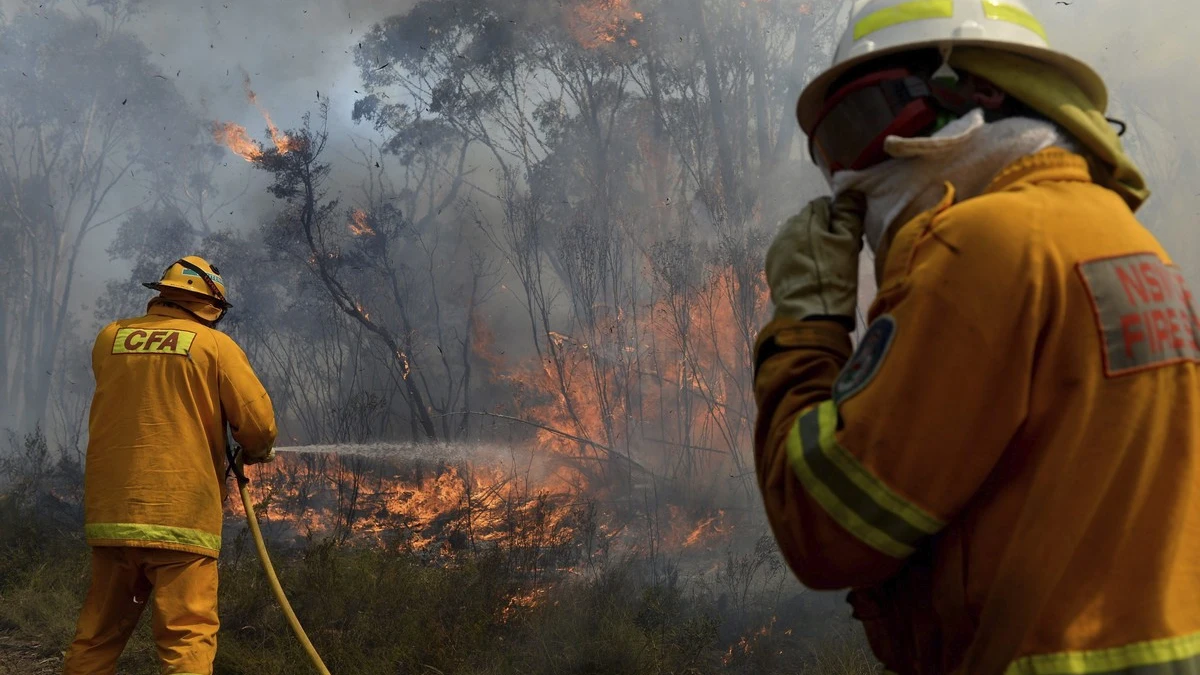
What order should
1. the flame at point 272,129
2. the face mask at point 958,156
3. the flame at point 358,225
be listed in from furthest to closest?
the flame at point 272,129 < the flame at point 358,225 < the face mask at point 958,156

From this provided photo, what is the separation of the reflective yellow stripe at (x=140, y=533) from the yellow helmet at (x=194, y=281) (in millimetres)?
1059

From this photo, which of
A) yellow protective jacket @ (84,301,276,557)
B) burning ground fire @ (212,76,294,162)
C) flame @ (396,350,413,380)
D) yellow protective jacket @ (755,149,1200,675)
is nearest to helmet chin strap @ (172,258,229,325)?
yellow protective jacket @ (84,301,276,557)

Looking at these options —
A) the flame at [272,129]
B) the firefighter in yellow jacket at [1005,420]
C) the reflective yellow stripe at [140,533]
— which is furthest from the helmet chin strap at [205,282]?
the flame at [272,129]

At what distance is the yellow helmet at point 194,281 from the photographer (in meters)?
3.85

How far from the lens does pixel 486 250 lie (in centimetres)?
1021

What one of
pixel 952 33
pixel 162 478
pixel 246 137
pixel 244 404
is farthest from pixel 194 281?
pixel 246 137

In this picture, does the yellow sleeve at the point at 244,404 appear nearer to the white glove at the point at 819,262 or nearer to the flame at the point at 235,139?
the white glove at the point at 819,262

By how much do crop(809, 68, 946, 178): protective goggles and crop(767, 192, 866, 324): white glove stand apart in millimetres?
69

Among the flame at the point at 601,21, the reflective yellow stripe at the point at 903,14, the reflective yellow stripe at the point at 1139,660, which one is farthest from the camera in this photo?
the flame at the point at 601,21

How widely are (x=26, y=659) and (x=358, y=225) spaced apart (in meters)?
6.14

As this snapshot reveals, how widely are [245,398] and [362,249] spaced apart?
266 inches

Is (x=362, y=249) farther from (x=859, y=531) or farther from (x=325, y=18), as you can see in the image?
(x=859, y=531)

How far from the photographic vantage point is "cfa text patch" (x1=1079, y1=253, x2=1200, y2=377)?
0.97 m

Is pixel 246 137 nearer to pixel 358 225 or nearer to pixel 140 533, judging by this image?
pixel 358 225
